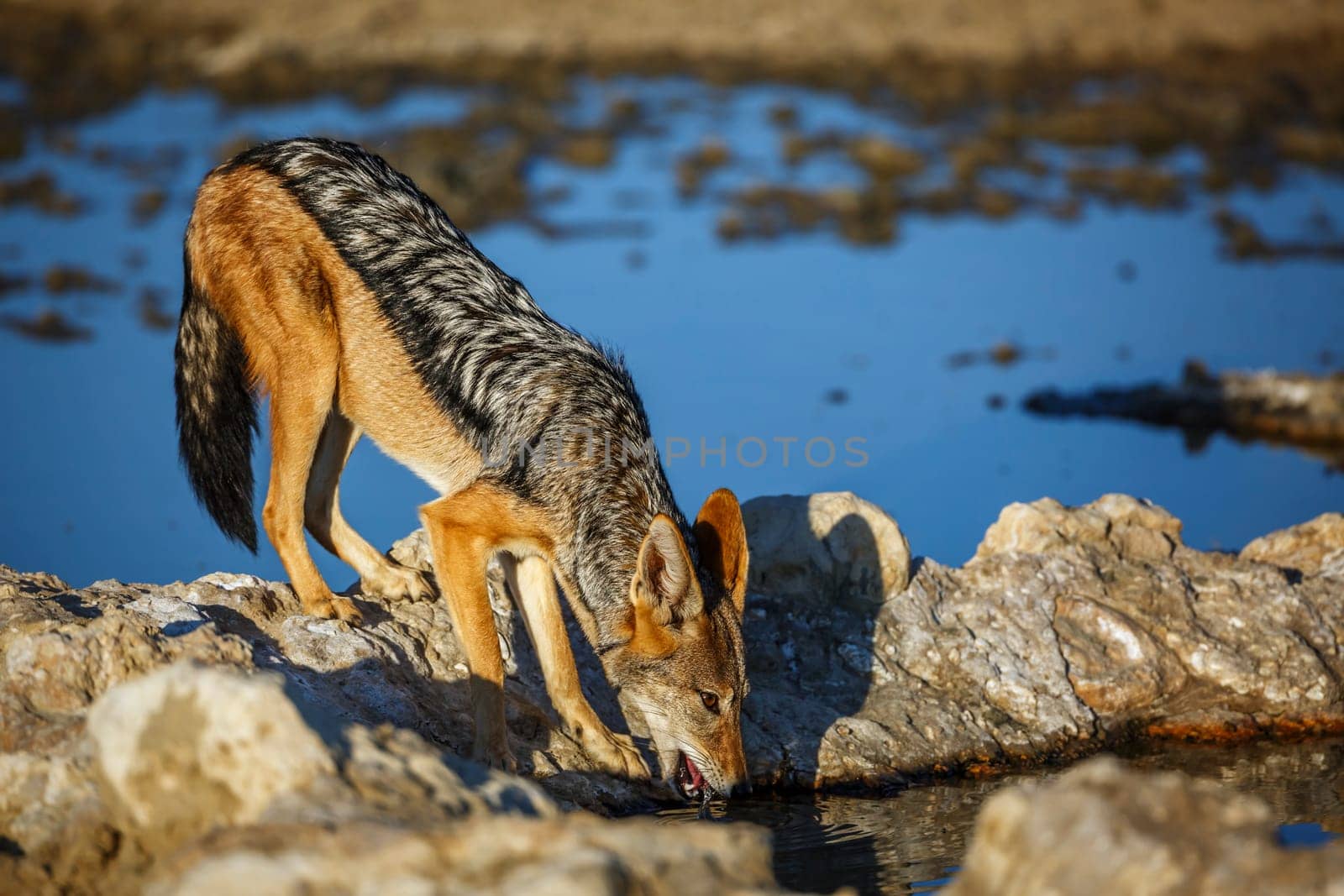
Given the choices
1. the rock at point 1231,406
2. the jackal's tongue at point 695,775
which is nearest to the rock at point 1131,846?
the jackal's tongue at point 695,775

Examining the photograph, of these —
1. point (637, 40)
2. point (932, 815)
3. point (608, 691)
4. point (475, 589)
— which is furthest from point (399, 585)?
point (637, 40)

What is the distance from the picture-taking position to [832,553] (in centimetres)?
758

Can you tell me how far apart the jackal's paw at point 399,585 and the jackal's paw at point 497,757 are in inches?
44.9

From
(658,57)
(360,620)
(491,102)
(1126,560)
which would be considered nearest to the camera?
(360,620)

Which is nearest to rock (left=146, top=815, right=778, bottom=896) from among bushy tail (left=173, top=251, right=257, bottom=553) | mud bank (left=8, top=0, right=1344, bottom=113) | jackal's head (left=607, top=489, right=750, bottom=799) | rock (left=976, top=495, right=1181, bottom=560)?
jackal's head (left=607, top=489, right=750, bottom=799)

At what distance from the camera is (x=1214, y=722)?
24.1ft

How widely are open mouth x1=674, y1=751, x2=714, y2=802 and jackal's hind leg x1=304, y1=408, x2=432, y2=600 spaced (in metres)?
1.63

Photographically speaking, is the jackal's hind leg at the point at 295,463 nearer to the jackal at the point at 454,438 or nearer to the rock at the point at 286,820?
the jackal at the point at 454,438

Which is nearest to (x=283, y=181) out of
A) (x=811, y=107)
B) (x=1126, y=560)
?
(x=1126, y=560)

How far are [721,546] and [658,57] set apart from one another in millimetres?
25071

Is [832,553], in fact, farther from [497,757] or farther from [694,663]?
[497,757]

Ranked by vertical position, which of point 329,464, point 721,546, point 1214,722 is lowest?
point 1214,722

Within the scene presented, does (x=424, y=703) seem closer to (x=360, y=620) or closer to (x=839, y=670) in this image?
(x=360, y=620)

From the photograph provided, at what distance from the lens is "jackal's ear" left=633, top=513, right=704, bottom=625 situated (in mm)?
5727
